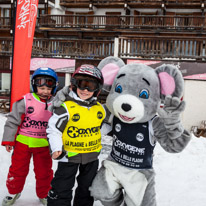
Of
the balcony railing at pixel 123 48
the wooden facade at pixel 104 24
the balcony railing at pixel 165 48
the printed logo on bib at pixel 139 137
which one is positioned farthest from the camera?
the wooden facade at pixel 104 24

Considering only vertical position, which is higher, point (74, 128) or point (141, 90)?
point (141, 90)

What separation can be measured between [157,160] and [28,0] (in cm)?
429

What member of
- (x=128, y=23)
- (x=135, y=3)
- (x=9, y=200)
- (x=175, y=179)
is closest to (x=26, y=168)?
(x=9, y=200)

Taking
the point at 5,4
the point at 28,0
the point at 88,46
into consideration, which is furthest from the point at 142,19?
the point at 28,0

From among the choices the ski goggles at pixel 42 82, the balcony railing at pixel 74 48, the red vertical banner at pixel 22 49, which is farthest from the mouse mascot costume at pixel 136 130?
the balcony railing at pixel 74 48

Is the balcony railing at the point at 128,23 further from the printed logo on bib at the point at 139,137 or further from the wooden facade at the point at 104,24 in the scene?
the printed logo on bib at the point at 139,137

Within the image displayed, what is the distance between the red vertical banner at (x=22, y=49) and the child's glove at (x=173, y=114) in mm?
3694

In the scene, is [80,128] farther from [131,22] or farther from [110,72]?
[131,22]

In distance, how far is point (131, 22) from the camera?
17.4 meters

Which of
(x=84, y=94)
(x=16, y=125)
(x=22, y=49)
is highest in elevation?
(x=22, y=49)

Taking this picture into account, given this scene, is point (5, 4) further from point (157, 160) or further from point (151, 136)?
point (151, 136)

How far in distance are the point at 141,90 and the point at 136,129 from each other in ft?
1.18

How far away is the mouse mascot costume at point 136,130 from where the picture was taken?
201 centimetres

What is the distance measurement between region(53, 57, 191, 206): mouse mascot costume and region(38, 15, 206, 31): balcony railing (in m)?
14.5
